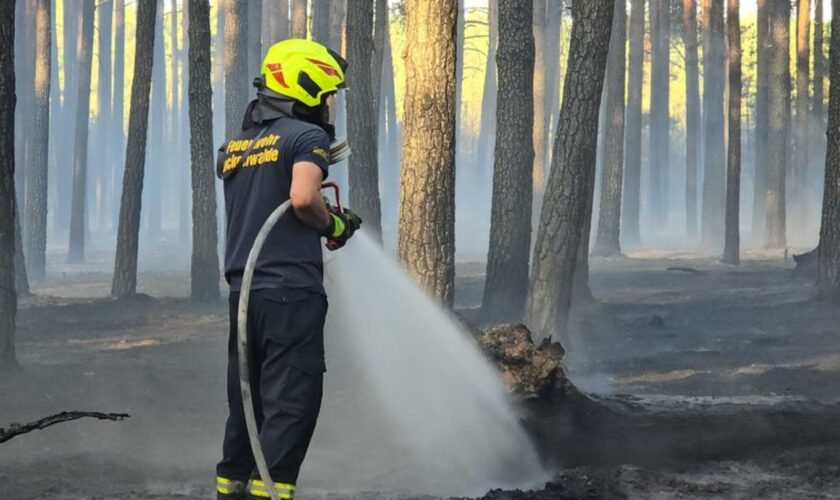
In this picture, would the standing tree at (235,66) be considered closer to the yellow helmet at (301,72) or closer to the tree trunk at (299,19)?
the tree trunk at (299,19)

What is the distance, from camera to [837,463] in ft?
23.1

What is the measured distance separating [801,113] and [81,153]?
2039cm

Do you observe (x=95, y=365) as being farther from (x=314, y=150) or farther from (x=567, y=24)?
(x=567, y=24)

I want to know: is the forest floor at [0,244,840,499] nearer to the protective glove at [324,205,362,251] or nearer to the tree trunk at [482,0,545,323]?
the tree trunk at [482,0,545,323]

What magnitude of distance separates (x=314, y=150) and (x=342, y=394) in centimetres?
526

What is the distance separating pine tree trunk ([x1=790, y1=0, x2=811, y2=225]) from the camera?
29719 mm

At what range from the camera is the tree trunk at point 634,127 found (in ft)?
111

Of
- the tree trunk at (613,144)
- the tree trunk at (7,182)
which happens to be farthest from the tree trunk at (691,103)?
the tree trunk at (7,182)

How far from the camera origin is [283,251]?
4.89 metres

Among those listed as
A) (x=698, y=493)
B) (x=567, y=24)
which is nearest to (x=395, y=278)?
(x=698, y=493)

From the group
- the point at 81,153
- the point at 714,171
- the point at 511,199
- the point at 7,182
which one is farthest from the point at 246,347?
the point at 714,171

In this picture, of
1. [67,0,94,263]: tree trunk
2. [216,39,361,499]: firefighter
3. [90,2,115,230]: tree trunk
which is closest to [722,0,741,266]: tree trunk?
[67,0,94,263]: tree trunk

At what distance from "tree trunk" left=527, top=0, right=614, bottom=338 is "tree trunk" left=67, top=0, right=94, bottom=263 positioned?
19.6 m

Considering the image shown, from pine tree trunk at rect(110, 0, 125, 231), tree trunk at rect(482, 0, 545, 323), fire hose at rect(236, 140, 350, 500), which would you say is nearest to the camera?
fire hose at rect(236, 140, 350, 500)
